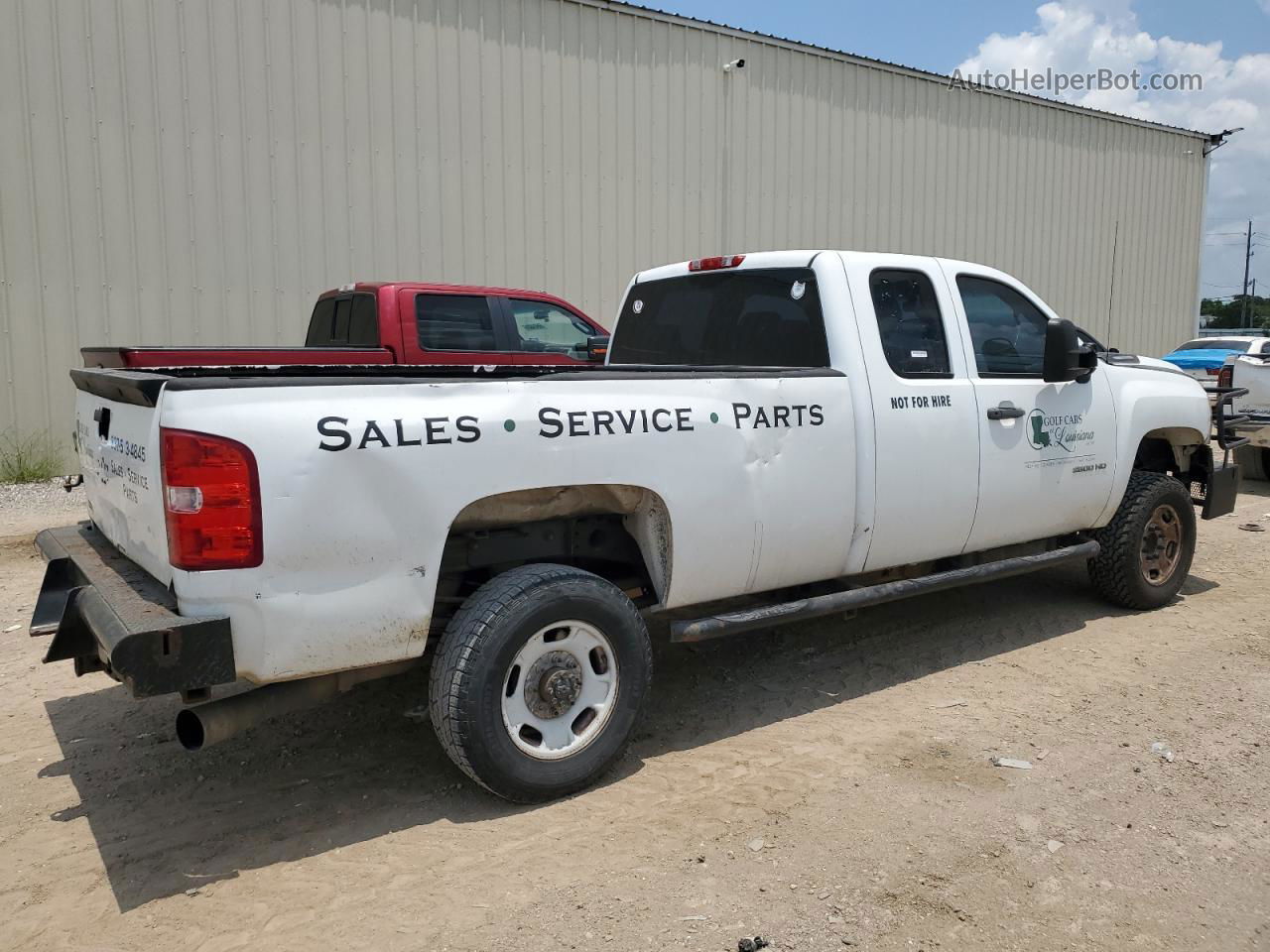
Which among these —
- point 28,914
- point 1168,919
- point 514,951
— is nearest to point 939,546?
point 1168,919

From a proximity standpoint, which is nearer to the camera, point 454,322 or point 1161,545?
point 1161,545

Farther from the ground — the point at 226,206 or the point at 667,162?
the point at 667,162

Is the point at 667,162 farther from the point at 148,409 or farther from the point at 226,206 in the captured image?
the point at 148,409

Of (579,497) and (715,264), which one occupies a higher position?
(715,264)

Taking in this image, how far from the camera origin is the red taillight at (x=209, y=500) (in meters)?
3.01

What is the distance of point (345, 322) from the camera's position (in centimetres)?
880

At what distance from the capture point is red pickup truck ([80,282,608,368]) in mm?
8305

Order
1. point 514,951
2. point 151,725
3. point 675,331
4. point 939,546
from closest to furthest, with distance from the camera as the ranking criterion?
1. point 514,951
2. point 151,725
3. point 939,546
4. point 675,331

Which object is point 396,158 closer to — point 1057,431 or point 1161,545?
point 1057,431

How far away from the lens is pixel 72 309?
1005 centimetres

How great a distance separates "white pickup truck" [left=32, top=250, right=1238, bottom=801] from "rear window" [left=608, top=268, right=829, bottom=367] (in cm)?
1

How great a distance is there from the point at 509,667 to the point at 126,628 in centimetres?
119

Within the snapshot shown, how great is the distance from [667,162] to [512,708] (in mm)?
11107

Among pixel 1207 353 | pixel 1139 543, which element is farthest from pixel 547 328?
pixel 1207 353
